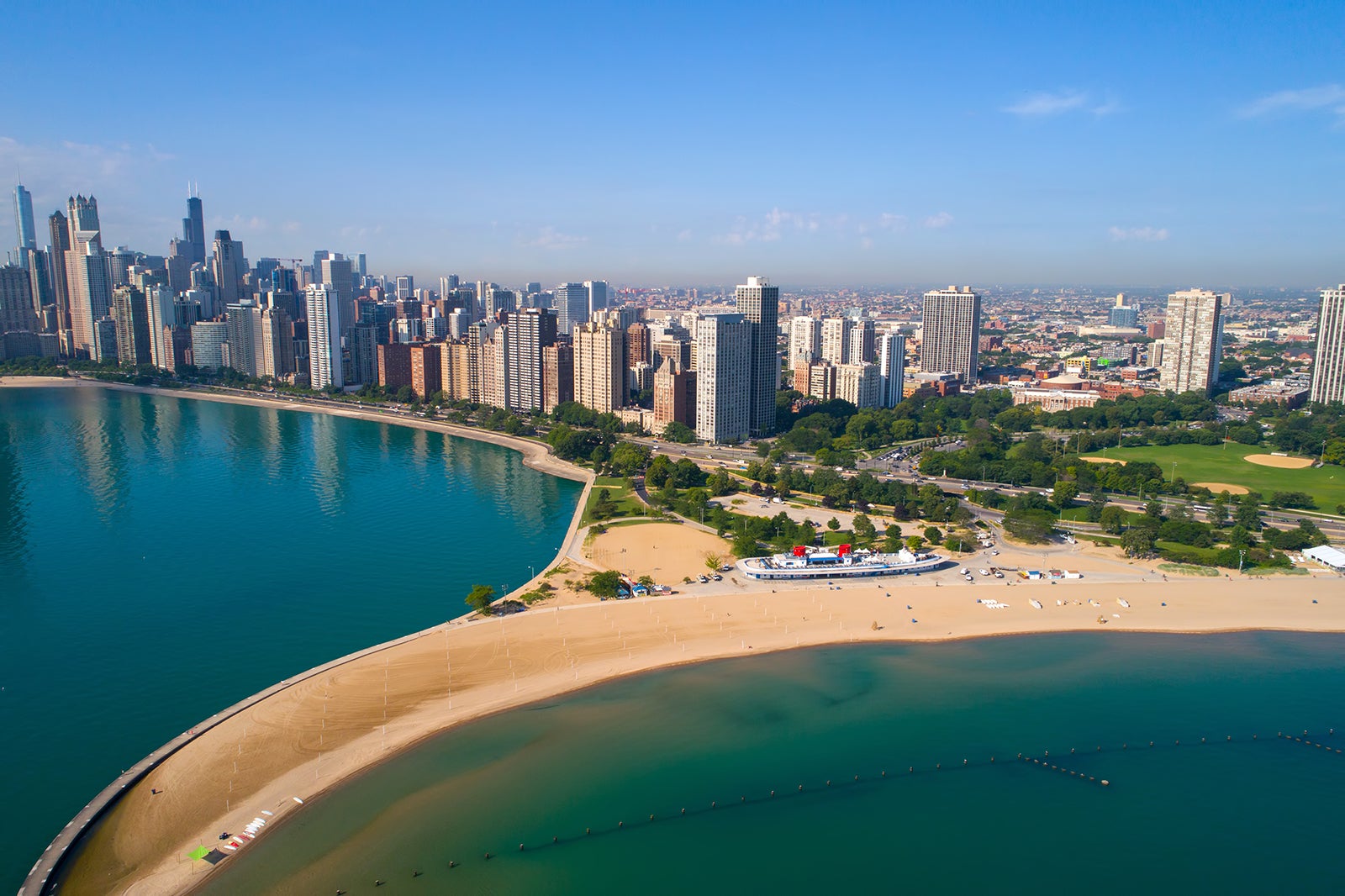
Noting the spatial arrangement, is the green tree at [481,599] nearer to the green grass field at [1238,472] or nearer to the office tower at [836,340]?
the green grass field at [1238,472]

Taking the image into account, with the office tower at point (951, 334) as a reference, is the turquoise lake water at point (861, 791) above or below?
below

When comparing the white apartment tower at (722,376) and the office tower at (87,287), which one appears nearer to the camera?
the white apartment tower at (722,376)

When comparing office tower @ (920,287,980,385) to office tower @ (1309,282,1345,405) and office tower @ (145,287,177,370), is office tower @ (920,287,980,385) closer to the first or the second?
office tower @ (1309,282,1345,405)

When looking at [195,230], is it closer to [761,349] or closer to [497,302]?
[497,302]

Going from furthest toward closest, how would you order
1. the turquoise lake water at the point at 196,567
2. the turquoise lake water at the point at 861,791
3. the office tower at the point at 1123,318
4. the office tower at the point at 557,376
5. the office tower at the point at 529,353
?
1. the office tower at the point at 1123,318
2. the office tower at the point at 529,353
3. the office tower at the point at 557,376
4. the turquoise lake water at the point at 196,567
5. the turquoise lake water at the point at 861,791

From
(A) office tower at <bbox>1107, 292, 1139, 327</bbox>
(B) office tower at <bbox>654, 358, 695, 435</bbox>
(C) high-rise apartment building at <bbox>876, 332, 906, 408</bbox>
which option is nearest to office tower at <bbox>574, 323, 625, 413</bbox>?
(B) office tower at <bbox>654, 358, 695, 435</bbox>

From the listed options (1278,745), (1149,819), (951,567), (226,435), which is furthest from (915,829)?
(226,435)

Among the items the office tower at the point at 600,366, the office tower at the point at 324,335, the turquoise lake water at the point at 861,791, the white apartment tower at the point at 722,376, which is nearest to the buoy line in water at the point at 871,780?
the turquoise lake water at the point at 861,791
